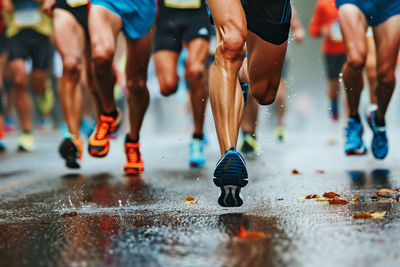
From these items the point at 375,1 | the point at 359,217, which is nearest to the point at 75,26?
the point at 375,1

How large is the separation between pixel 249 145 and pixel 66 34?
2.39m

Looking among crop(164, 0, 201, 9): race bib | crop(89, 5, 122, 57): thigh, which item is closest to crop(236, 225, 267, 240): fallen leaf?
crop(89, 5, 122, 57): thigh

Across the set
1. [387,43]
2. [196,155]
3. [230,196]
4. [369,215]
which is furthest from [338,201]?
[196,155]

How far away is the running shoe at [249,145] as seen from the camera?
6.50 meters

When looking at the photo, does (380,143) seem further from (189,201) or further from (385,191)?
(189,201)

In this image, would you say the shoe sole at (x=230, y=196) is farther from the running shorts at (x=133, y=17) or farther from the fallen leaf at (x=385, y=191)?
the running shorts at (x=133, y=17)

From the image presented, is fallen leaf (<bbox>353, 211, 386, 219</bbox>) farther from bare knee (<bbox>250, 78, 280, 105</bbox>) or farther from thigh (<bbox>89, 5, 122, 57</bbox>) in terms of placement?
thigh (<bbox>89, 5, 122, 57</bbox>)

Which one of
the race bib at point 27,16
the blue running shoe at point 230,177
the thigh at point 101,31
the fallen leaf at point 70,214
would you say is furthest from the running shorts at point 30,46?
the blue running shoe at point 230,177

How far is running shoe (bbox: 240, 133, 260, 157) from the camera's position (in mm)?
6500

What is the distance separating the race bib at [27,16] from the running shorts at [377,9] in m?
4.34

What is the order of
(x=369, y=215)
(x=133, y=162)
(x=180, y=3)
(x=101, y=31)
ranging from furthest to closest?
(x=180, y=3)
(x=133, y=162)
(x=101, y=31)
(x=369, y=215)

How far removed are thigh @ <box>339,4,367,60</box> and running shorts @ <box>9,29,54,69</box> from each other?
4.33m

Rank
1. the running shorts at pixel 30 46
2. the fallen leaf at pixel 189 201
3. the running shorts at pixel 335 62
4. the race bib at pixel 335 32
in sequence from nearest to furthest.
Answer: the fallen leaf at pixel 189 201 → the running shorts at pixel 30 46 → the race bib at pixel 335 32 → the running shorts at pixel 335 62

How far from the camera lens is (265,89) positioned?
3410 millimetres
